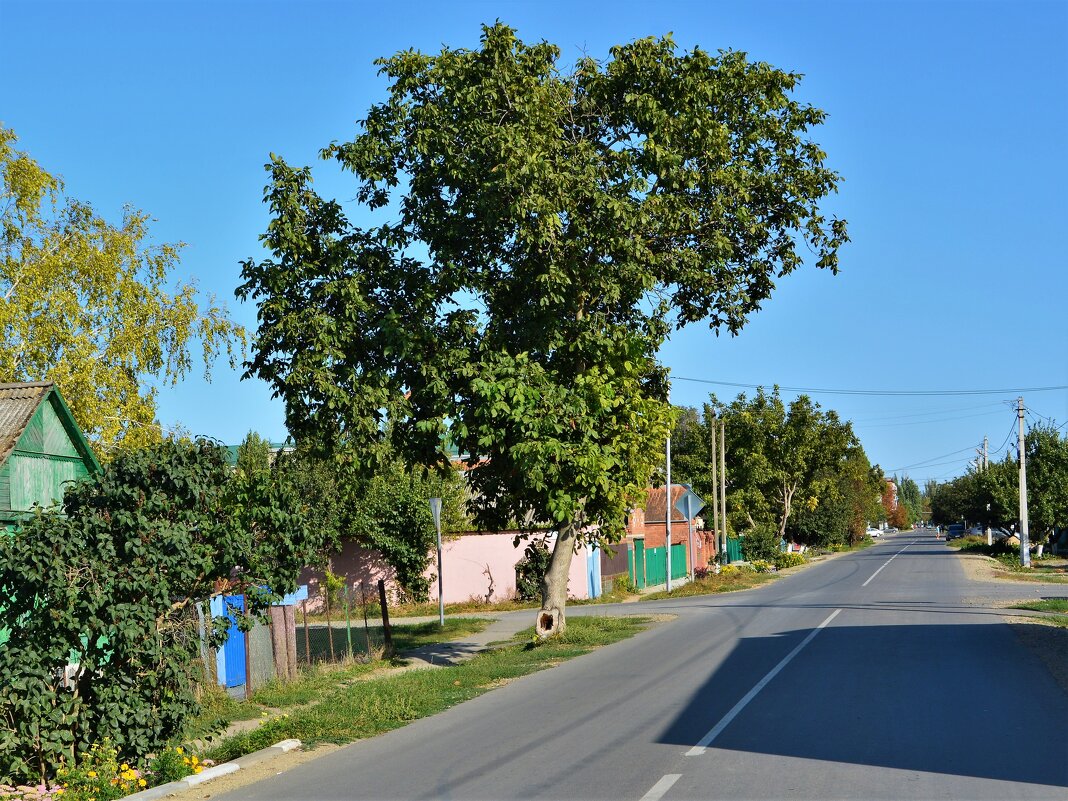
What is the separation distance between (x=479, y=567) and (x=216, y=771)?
2786cm

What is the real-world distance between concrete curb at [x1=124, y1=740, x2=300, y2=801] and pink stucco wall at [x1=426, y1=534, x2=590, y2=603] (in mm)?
26314

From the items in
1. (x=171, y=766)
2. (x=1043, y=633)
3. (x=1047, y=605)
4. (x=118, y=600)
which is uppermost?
(x=118, y=600)

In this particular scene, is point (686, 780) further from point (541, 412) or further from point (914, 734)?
point (541, 412)

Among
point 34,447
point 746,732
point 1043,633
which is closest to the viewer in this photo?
point 746,732

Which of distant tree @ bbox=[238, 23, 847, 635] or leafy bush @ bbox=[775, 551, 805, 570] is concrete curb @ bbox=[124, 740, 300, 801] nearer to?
distant tree @ bbox=[238, 23, 847, 635]

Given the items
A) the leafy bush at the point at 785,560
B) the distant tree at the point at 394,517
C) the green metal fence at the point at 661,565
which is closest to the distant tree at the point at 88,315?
the distant tree at the point at 394,517

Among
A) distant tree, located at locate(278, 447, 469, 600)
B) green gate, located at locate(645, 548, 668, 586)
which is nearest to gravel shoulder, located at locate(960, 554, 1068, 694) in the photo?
green gate, located at locate(645, 548, 668, 586)

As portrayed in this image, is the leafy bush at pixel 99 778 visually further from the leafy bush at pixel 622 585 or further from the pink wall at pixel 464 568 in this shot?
the leafy bush at pixel 622 585

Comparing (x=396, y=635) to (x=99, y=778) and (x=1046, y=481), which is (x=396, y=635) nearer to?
(x=99, y=778)

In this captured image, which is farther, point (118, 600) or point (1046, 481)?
point (1046, 481)

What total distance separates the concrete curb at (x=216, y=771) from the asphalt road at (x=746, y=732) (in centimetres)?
58

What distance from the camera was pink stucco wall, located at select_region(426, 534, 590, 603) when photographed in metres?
38.1

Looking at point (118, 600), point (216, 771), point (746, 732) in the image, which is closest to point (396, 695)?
point (216, 771)

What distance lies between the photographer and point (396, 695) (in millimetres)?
14719
